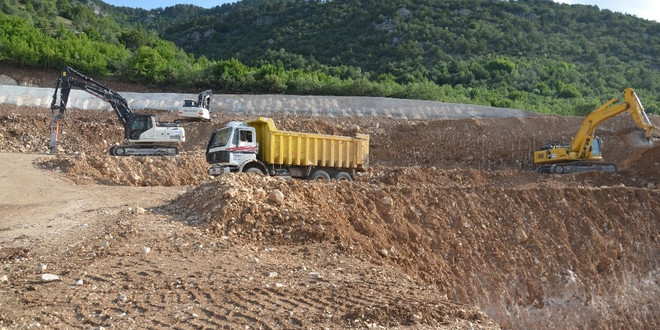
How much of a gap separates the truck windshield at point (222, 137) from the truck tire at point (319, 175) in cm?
286

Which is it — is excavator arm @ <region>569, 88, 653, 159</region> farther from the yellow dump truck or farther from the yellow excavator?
the yellow dump truck

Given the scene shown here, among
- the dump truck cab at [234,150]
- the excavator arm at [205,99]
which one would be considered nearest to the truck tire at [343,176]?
the dump truck cab at [234,150]

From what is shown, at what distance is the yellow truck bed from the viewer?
1825 cm

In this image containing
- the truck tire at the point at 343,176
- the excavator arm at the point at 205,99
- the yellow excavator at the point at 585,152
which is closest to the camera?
the truck tire at the point at 343,176

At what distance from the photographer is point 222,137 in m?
18.1

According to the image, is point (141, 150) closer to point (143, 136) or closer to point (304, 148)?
point (143, 136)

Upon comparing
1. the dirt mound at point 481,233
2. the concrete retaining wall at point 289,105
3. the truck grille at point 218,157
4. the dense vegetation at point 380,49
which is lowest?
the dirt mound at point 481,233

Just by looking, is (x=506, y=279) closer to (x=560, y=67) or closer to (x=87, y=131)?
(x=87, y=131)

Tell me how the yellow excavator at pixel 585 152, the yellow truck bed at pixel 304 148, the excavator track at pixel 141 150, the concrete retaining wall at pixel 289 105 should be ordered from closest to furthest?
the yellow truck bed at pixel 304 148
the excavator track at pixel 141 150
the yellow excavator at pixel 585 152
the concrete retaining wall at pixel 289 105

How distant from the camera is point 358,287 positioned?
8250 millimetres

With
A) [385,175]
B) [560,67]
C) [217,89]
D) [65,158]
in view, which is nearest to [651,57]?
[560,67]

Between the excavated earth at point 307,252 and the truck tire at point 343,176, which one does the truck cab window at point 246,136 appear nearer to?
the excavated earth at point 307,252

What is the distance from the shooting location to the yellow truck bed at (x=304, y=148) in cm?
1825

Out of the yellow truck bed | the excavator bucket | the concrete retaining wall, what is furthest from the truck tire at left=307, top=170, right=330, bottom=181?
the concrete retaining wall
